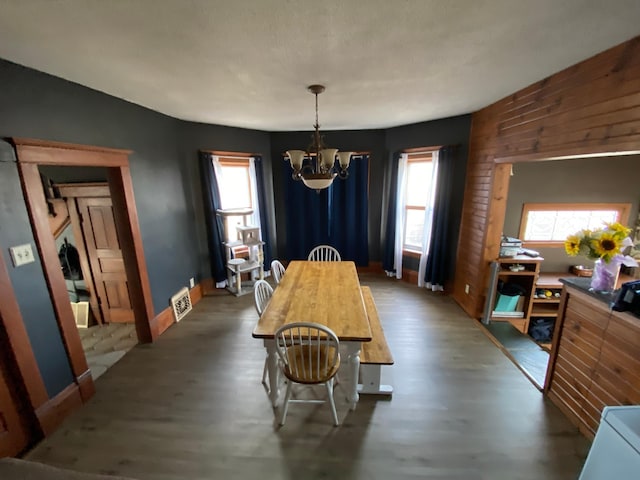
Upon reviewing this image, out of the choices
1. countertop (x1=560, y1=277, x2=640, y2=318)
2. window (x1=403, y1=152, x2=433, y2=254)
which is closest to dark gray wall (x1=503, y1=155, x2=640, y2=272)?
window (x1=403, y1=152, x2=433, y2=254)

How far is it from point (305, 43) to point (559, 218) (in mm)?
4123

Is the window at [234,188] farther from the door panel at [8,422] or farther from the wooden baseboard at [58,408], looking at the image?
the door panel at [8,422]

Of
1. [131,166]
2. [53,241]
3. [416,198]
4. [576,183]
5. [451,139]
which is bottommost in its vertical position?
[53,241]

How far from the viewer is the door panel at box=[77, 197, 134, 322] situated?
290 cm

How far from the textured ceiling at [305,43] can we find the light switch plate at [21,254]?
1.17 m

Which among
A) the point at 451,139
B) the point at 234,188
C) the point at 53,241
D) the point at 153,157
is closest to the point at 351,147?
the point at 451,139

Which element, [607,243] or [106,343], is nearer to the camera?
[607,243]

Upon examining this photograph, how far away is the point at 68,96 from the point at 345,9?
7.25 feet

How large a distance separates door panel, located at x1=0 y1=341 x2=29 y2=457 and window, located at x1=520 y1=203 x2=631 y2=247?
17.5 feet

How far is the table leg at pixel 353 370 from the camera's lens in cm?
183

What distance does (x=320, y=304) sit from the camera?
215 centimetres

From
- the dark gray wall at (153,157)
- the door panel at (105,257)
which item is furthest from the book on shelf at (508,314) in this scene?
the door panel at (105,257)

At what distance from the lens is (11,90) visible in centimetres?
165

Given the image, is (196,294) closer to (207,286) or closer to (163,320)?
(207,286)
